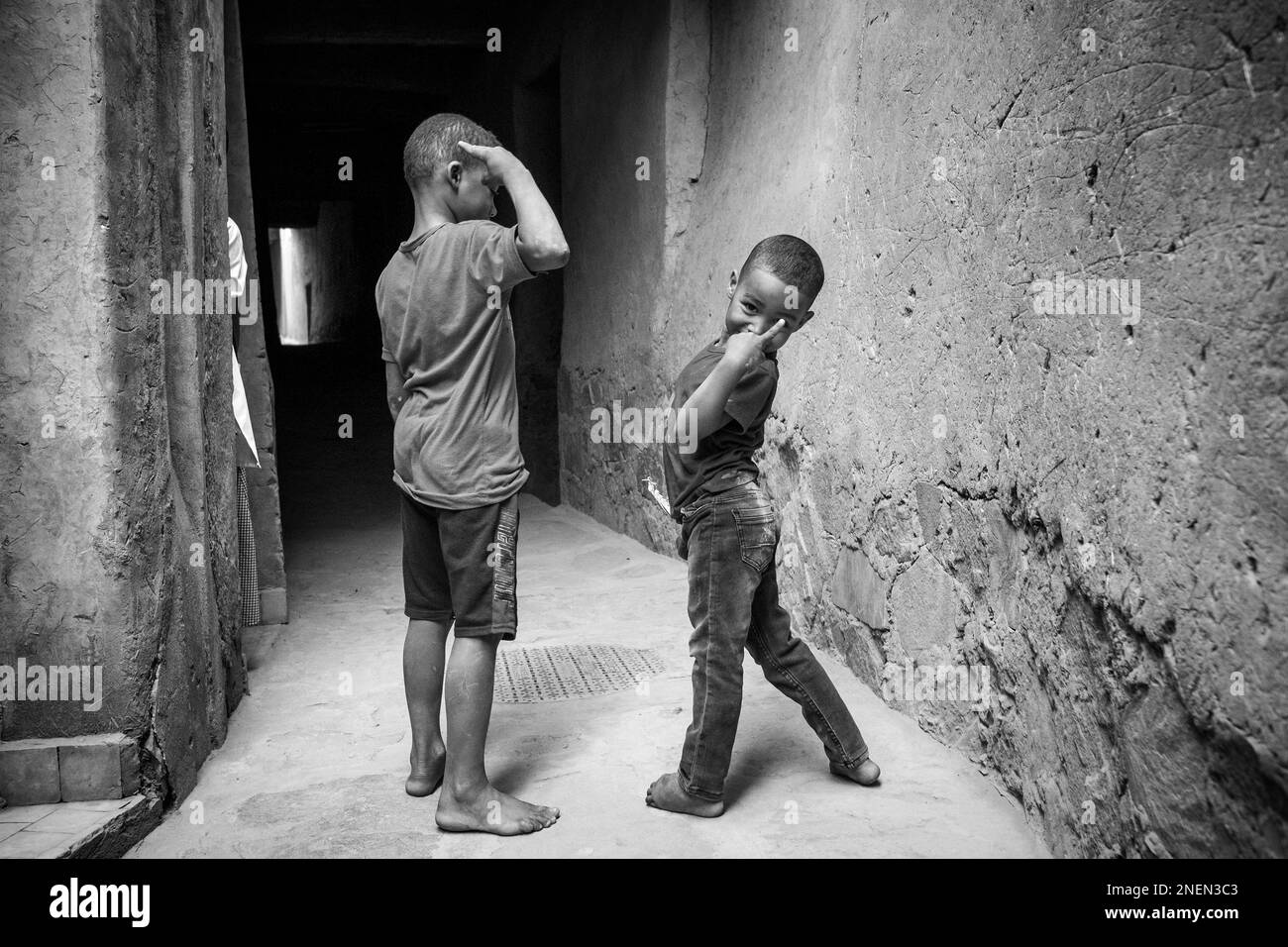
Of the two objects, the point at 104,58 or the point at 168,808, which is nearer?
the point at 104,58

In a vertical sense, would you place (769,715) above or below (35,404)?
below

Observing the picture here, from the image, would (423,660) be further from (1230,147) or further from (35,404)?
(1230,147)

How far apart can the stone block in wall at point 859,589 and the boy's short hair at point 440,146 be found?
1.68 meters

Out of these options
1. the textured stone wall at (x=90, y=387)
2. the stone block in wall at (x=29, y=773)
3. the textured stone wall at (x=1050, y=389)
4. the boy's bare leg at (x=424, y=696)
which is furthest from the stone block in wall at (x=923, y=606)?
the stone block in wall at (x=29, y=773)

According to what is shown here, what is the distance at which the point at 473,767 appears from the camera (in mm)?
2426

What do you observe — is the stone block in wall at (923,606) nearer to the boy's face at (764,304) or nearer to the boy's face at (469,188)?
the boy's face at (764,304)

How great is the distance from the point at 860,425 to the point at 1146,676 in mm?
1560

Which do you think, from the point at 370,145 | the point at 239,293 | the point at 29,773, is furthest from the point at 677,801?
the point at 370,145

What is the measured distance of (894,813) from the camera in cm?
250

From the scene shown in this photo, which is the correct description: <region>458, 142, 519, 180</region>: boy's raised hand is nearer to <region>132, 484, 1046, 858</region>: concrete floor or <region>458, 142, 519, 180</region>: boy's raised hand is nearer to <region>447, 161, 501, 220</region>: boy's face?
<region>447, 161, 501, 220</region>: boy's face

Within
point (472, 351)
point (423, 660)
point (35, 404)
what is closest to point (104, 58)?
point (35, 404)

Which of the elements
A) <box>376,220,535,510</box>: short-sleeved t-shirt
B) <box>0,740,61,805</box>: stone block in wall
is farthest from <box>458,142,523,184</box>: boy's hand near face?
<box>0,740,61,805</box>: stone block in wall
